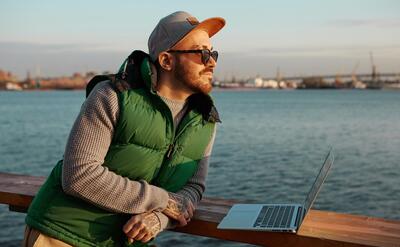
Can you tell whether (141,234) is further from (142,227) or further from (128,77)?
(128,77)

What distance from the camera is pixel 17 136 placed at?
33500 mm

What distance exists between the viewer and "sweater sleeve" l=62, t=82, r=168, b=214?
8.81 ft

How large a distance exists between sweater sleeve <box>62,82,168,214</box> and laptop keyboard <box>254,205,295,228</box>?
62 cm

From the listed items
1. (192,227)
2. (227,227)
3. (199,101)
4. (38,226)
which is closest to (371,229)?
(227,227)

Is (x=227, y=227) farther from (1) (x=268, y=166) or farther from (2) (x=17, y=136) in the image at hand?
(2) (x=17, y=136)

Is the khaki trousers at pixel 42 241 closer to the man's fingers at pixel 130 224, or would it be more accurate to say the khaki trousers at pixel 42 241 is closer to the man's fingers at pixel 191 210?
the man's fingers at pixel 130 224

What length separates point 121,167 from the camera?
9.29 ft

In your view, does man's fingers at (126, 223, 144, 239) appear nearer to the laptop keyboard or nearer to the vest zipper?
the vest zipper

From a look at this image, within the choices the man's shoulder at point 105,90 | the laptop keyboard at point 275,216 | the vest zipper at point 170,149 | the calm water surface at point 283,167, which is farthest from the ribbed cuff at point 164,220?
the calm water surface at point 283,167

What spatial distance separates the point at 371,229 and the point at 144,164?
3.94 ft

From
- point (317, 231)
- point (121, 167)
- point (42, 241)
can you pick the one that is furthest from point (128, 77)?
point (317, 231)

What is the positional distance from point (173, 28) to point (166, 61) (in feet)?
0.59

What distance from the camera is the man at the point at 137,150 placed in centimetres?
271

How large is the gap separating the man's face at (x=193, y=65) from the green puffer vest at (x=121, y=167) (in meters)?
0.19
